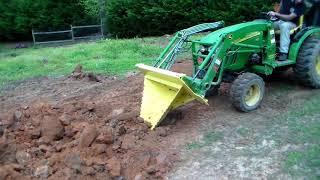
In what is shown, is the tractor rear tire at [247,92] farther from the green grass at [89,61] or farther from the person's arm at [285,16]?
the green grass at [89,61]

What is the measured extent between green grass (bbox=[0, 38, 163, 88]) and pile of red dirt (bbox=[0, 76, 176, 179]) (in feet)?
11.5

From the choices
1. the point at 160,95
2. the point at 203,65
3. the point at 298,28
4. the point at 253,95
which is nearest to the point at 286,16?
the point at 298,28

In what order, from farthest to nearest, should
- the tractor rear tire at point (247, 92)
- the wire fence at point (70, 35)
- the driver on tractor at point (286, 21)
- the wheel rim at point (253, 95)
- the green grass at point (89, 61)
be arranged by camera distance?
the wire fence at point (70, 35)
the green grass at point (89, 61)
the driver on tractor at point (286, 21)
the wheel rim at point (253, 95)
the tractor rear tire at point (247, 92)

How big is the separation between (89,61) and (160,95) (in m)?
5.68

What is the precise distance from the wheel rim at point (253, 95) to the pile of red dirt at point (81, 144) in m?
1.47

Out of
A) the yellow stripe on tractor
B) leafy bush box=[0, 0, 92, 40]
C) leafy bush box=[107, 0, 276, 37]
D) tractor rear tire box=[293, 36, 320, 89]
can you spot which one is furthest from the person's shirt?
leafy bush box=[0, 0, 92, 40]

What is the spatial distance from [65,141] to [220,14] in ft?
39.5

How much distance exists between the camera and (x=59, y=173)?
5.47m

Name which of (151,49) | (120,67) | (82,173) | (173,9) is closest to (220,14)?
(173,9)

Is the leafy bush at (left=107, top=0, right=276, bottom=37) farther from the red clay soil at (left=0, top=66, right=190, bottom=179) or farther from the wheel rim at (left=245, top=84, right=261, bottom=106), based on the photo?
the red clay soil at (left=0, top=66, right=190, bottom=179)

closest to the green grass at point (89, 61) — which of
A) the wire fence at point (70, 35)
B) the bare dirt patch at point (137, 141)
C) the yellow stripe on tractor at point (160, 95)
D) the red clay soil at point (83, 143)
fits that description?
the bare dirt patch at point (137, 141)

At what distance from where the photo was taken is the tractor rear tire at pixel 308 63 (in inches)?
308

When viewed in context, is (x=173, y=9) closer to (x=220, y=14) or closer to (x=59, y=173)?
(x=220, y=14)

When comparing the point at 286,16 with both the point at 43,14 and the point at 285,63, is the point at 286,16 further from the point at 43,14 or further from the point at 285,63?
the point at 43,14
